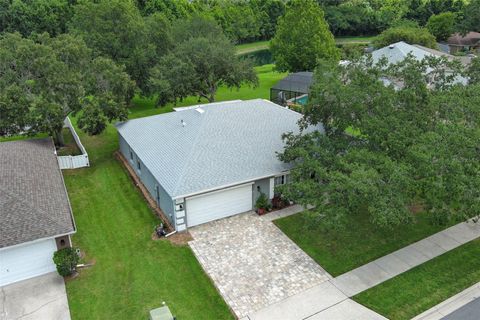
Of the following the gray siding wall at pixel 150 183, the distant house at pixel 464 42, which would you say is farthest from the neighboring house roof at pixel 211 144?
the distant house at pixel 464 42

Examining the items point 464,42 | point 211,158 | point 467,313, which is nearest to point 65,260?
point 211,158

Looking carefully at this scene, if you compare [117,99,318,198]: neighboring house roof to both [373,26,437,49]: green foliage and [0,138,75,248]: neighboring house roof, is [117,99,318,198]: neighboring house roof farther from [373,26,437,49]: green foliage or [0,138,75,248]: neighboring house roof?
[373,26,437,49]: green foliage

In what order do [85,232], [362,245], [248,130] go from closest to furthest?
[362,245] → [85,232] → [248,130]

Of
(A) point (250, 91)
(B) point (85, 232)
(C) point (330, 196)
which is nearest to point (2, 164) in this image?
(B) point (85, 232)

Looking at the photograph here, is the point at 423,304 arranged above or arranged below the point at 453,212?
below

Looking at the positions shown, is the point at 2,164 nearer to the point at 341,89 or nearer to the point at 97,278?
the point at 97,278

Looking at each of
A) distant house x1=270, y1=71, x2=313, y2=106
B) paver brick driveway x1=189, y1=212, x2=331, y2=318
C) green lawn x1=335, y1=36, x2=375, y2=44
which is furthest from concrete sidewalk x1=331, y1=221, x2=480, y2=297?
green lawn x1=335, y1=36, x2=375, y2=44
